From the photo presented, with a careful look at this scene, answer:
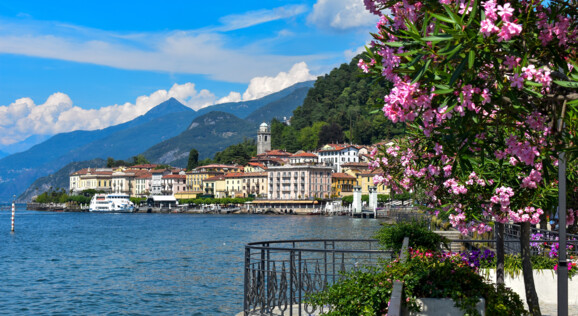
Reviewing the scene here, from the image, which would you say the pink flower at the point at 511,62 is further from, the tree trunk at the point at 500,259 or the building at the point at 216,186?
the building at the point at 216,186

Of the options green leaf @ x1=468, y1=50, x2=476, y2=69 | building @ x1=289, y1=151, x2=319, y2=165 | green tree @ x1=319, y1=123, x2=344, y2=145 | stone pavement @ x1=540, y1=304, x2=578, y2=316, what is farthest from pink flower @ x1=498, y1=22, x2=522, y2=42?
green tree @ x1=319, y1=123, x2=344, y2=145

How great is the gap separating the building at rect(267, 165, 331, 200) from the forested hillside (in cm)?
1833

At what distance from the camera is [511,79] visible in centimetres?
429

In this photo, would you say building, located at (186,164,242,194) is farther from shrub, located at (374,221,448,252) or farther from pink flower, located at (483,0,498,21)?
pink flower, located at (483,0,498,21)

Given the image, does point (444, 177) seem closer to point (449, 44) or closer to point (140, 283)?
point (449, 44)

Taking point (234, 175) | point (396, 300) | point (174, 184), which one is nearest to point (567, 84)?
point (396, 300)

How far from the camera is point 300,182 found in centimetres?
14362

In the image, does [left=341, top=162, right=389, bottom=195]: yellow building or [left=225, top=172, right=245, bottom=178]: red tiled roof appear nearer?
[left=341, top=162, right=389, bottom=195]: yellow building

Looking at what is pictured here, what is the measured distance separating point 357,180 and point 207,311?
123 metres

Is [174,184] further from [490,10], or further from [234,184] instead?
[490,10]

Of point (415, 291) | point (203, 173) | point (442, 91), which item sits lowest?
point (415, 291)

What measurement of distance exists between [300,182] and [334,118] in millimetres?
37205

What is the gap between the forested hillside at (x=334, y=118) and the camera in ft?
540

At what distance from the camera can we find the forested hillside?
6481 inches
